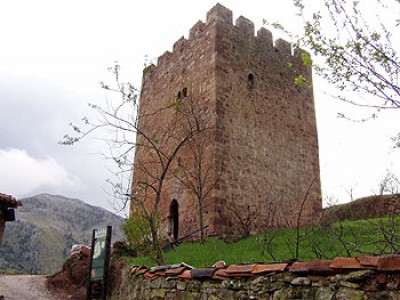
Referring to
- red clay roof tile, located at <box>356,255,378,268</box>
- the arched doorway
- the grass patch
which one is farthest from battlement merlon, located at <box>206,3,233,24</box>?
red clay roof tile, located at <box>356,255,378,268</box>

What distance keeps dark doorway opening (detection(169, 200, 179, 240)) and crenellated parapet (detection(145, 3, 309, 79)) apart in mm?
5113

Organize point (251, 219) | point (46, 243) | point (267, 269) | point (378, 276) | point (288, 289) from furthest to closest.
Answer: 1. point (46, 243)
2. point (251, 219)
3. point (267, 269)
4. point (288, 289)
5. point (378, 276)

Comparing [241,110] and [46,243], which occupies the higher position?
[241,110]

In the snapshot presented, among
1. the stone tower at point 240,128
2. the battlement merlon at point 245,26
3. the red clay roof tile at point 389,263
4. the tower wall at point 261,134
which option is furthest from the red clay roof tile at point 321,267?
the battlement merlon at point 245,26

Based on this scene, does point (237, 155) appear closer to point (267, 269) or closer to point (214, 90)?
point (214, 90)

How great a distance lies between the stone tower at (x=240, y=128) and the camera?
11.0 meters

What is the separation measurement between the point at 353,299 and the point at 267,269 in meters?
1.02

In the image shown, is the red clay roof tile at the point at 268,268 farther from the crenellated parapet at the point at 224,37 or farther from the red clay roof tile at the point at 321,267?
Result: the crenellated parapet at the point at 224,37

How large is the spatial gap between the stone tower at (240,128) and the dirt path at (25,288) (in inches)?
148

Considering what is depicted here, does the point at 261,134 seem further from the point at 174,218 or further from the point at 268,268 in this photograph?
the point at 268,268

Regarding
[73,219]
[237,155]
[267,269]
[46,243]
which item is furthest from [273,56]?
[73,219]

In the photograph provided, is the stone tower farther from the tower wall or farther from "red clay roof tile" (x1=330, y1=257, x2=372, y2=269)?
"red clay roof tile" (x1=330, y1=257, x2=372, y2=269)

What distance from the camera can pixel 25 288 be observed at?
11.1m

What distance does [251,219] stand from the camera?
36.4 feet
